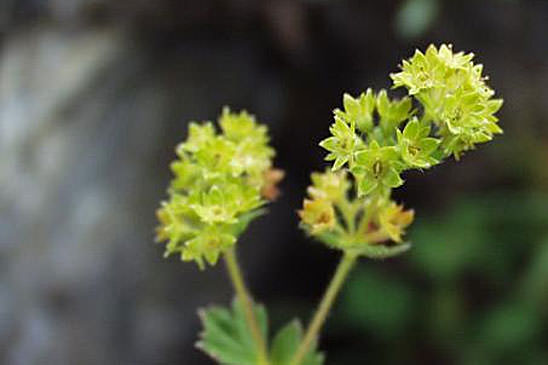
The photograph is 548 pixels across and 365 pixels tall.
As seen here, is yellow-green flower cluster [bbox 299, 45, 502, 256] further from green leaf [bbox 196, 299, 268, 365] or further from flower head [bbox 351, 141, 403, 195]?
green leaf [bbox 196, 299, 268, 365]

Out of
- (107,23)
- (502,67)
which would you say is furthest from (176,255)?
(502,67)

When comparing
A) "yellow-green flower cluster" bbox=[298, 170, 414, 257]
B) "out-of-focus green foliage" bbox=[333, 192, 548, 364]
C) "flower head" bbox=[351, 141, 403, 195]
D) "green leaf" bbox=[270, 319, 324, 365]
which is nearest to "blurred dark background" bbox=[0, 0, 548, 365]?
"out-of-focus green foliage" bbox=[333, 192, 548, 364]

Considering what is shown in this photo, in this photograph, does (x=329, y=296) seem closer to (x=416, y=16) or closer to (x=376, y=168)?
(x=376, y=168)

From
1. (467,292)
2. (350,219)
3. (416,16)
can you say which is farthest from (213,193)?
(467,292)

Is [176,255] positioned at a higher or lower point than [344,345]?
higher

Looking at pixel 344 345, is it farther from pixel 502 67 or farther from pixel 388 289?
pixel 502 67

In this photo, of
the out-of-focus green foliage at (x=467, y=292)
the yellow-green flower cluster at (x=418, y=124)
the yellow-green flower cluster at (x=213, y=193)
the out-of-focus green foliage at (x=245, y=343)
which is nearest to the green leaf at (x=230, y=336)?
the out-of-focus green foliage at (x=245, y=343)
